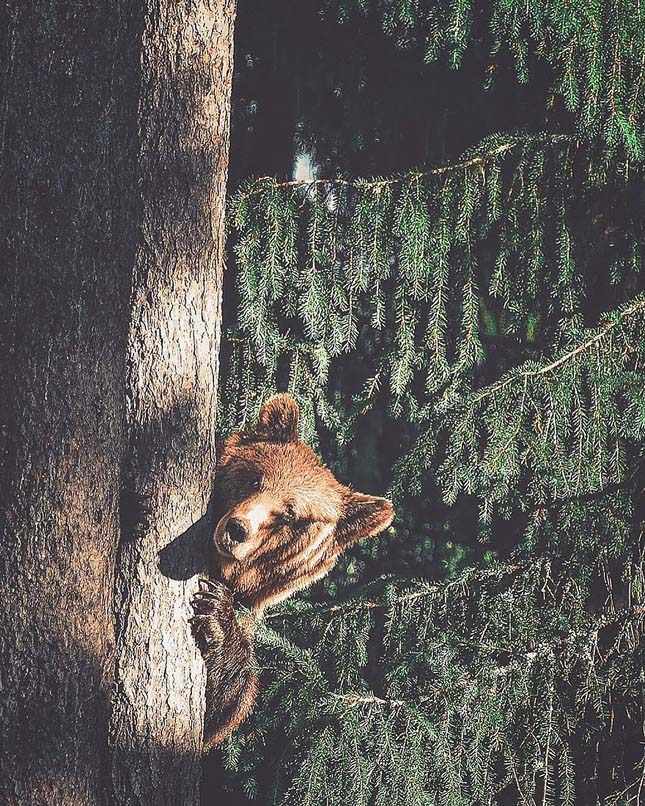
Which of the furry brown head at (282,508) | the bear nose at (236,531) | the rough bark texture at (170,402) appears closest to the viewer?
the rough bark texture at (170,402)

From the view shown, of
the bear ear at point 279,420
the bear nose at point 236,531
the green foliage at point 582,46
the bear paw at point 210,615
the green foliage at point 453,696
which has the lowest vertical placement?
the green foliage at point 453,696

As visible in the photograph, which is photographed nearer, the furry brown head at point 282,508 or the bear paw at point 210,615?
the bear paw at point 210,615

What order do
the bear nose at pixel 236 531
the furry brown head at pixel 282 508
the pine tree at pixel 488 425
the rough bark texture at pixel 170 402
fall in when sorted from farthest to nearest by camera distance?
the pine tree at pixel 488 425, the furry brown head at pixel 282 508, the bear nose at pixel 236 531, the rough bark texture at pixel 170 402

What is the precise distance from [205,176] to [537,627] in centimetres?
201

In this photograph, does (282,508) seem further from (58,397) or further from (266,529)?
(58,397)

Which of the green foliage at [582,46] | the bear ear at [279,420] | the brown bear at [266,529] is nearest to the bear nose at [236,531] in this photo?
the brown bear at [266,529]

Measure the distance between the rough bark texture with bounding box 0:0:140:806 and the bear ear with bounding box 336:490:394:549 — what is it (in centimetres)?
92

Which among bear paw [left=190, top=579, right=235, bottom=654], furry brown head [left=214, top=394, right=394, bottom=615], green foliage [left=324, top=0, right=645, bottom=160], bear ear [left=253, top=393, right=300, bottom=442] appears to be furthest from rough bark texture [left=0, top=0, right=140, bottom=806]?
green foliage [left=324, top=0, right=645, bottom=160]

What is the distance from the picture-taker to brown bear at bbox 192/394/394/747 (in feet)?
8.38

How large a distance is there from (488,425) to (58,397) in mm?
1633

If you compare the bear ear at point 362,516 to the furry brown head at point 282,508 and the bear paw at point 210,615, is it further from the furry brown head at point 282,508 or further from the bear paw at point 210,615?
the bear paw at point 210,615

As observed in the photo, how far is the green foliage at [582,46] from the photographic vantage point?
3033 millimetres

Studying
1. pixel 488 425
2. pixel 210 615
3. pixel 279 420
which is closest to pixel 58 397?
pixel 210 615

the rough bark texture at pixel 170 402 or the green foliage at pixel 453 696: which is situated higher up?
the rough bark texture at pixel 170 402
